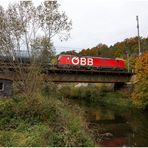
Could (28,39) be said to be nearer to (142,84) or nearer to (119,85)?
(142,84)

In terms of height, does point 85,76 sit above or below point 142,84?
above

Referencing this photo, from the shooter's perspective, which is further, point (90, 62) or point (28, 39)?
point (90, 62)

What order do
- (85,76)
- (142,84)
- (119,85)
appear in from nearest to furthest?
(142,84) → (85,76) → (119,85)

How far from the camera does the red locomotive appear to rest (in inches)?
2082

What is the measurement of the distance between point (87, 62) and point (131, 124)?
22.2 m

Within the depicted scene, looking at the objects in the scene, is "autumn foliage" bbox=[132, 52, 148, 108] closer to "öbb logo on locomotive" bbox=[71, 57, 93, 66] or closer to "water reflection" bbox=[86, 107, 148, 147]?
"water reflection" bbox=[86, 107, 148, 147]

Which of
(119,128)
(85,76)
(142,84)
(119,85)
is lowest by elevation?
(119,128)

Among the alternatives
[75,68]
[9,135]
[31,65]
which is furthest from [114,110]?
[9,135]

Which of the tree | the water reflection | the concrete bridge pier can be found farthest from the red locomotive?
the tree

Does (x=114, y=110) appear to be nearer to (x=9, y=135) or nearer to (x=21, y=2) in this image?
(x=21, y=2)

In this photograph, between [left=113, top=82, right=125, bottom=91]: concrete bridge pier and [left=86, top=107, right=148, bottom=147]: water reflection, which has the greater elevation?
[left=113, top=82, right=125, bottom=91]: concrete bridge pier

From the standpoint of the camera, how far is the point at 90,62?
55969 millimetres

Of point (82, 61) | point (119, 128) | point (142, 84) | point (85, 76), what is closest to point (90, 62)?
point (82, 61)

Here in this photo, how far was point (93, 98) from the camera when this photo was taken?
63.2 metres
